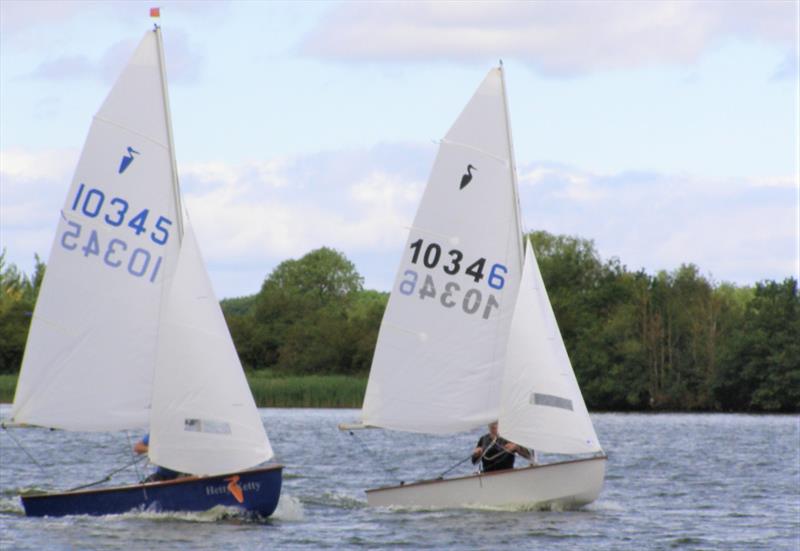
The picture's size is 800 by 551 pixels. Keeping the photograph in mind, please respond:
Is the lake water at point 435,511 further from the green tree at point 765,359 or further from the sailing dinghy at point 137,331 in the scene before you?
the green tree at point 765,359

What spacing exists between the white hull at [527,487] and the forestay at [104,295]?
440cm

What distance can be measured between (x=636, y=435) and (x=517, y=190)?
27492mm

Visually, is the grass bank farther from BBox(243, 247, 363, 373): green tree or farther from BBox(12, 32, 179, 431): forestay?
BBox(12, 32, 179, 431): forestay

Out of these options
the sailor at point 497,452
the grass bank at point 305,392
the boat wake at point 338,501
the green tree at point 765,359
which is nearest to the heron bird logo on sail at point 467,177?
the sailor at point 497,452

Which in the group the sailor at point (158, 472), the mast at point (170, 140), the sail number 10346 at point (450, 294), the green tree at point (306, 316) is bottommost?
the sailor at point (158, 472)

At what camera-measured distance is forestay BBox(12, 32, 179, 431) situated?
2117cm

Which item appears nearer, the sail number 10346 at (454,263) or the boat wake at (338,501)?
the sail number 10346 at (454,263)

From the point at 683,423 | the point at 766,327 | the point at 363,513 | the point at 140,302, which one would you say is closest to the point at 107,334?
the point at 140,302

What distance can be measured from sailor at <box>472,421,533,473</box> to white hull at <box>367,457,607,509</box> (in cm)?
50

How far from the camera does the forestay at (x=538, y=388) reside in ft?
72.8

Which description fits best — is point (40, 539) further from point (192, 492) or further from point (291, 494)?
point (291, 494)

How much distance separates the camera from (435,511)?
22.4 metres

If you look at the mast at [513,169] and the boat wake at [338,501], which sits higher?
the mast at [513,169]

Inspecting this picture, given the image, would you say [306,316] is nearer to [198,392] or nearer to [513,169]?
[513,169]
